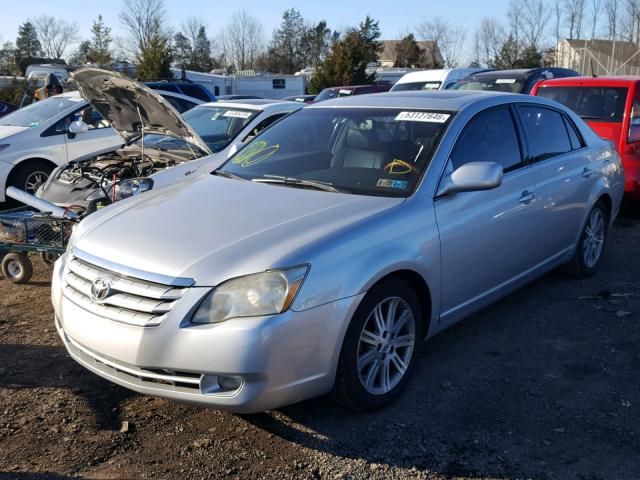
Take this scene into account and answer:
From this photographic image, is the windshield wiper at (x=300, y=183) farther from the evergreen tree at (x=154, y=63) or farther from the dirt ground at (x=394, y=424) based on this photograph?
the evergreen tree at (x=154, y=63)

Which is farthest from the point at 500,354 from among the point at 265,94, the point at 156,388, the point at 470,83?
the point at 265,94

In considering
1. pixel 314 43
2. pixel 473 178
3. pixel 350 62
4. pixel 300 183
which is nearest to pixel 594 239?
pixel 473 178

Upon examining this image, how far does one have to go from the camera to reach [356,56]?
30094 mm

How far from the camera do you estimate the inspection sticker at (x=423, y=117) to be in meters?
4.30

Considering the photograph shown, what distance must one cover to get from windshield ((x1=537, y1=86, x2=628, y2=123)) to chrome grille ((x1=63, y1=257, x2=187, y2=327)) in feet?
22.8

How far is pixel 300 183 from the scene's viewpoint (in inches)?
164

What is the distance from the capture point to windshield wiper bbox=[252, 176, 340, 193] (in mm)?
4057

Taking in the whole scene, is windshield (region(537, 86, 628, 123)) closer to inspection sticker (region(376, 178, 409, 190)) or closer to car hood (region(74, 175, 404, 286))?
inspection sticker (region(376, 178, 409, 190))

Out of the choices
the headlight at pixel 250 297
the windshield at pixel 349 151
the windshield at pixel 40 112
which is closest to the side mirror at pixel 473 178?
the windshield at pixel 349 151

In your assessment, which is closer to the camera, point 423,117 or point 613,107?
point 423,117

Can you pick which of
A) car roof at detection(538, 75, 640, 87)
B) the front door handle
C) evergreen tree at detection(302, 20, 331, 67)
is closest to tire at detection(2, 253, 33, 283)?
the front door handle

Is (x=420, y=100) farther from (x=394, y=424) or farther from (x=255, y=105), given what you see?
(x=255, y=105)

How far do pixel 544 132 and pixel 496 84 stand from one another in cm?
687

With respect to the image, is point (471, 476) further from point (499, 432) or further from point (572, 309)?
point (572, 309)
